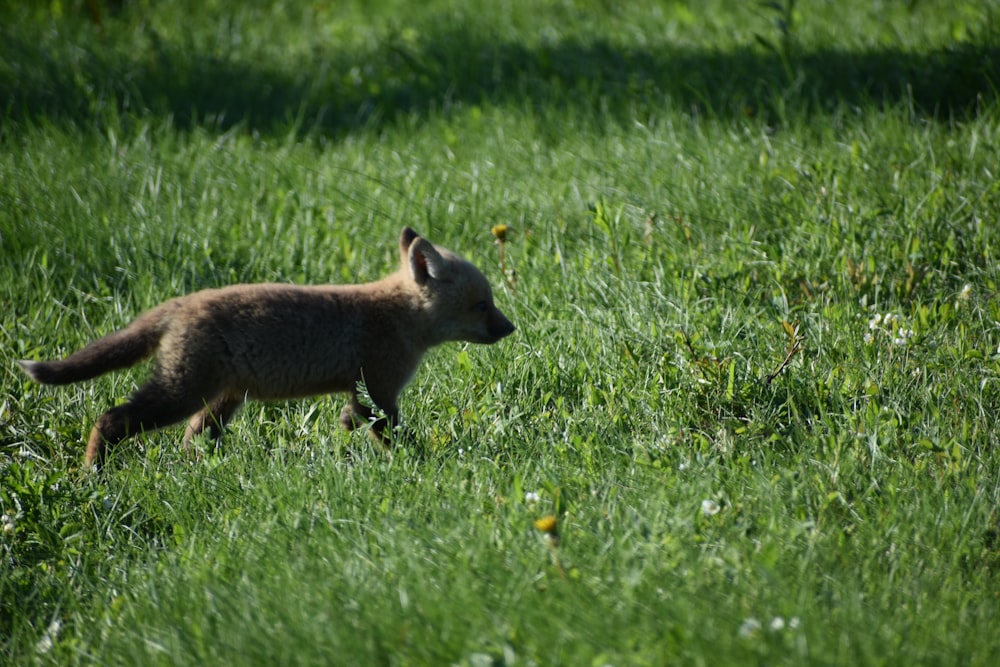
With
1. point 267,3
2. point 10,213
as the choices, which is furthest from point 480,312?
point 267,3

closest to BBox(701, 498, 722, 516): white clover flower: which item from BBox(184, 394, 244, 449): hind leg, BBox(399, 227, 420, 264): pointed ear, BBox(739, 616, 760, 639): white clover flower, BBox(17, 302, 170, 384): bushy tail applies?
BBox(739, 616, 760, 639): white clover flower

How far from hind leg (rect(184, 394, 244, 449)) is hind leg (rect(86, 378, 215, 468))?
1.22ft

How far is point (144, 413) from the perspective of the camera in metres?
4.41

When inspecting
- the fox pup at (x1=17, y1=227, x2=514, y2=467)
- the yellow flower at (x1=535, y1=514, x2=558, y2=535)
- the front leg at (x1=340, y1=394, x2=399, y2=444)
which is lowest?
the front leg at (x1=340, y1=394, x2=399, y2=444)

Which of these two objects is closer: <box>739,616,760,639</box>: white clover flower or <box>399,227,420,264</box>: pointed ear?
<box>739,616,760,639</box>: white clover flower

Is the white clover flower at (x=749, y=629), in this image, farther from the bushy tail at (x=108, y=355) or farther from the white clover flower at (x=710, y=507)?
the bushy tail at (x=108, y=355)

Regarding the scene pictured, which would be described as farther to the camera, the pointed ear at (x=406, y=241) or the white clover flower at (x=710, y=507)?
the pointed ear at (x=406, y=241)

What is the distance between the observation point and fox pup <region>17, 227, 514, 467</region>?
4.41m

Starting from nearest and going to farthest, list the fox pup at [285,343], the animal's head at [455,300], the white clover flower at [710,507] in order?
the white clover flower at [710,507] → the fox pup at [285,343] → the animal's head at [455,300]

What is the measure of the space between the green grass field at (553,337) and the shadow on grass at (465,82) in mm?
43

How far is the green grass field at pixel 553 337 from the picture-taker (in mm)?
3139

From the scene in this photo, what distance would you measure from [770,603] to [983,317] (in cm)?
269

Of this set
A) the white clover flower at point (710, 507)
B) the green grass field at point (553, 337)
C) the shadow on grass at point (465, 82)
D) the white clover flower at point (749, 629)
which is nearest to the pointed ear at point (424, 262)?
the green grass field at point (553, 337)

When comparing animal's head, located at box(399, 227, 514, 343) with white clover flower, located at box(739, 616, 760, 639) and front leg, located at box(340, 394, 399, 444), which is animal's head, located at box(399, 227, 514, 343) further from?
white clover flower, located at box(739, 616, 760, 639)
